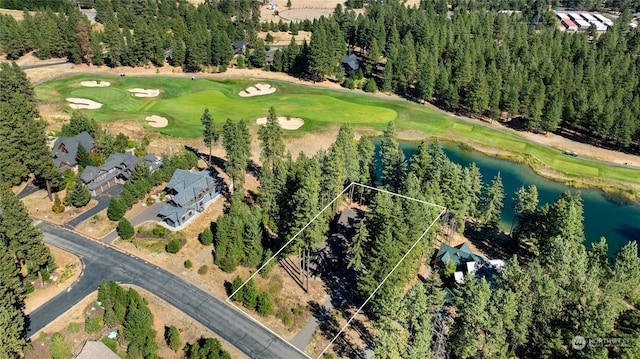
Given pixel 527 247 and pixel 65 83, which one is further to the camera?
pixel 65 83

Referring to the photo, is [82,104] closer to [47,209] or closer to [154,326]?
[47,209]

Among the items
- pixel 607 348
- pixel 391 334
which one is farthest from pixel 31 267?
pixel 607 348

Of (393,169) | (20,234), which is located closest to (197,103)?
(393,169)

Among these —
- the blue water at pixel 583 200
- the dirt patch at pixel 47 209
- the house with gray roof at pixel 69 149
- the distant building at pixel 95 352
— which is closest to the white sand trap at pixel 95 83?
the house with gray roof at pixel 69 149

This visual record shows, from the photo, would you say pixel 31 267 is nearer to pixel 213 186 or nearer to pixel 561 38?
pixel 213 186

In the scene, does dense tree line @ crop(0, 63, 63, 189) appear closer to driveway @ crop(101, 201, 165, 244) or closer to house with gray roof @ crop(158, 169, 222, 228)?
driveway @ crop(101, 201, 165, 244)

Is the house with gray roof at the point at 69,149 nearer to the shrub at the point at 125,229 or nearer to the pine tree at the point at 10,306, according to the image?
the shrub at the point at 125,229

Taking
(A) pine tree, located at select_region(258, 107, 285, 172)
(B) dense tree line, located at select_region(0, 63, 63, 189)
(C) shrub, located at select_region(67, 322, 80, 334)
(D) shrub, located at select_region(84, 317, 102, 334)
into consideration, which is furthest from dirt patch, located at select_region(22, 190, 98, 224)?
(A) pine tree, located at select_region(258, 107, 285, 172)
